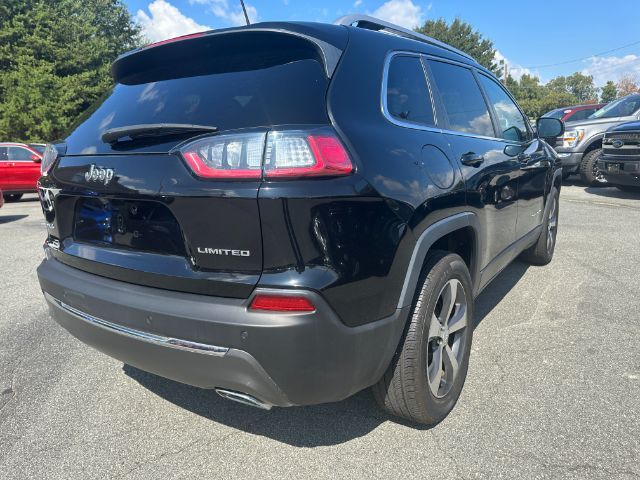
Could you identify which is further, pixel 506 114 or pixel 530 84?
pixel 530 84

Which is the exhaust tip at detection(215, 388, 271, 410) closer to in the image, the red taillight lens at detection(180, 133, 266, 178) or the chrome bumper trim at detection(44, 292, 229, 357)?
the chrome bumper trim at detection(44, 292, 229, 357)

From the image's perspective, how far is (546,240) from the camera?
460 cm

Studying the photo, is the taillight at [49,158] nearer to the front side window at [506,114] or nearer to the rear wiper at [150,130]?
the rear wiper at [150,130]

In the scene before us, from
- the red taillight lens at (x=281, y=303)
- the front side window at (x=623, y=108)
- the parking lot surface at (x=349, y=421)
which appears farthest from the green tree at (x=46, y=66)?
the red taillight lens at (x=281, y=303)

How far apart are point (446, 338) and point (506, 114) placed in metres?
2.16

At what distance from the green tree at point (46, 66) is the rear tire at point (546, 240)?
18653mm

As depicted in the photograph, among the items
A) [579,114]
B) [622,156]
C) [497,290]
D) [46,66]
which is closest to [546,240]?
[497,290]

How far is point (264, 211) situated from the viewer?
5.27 feet

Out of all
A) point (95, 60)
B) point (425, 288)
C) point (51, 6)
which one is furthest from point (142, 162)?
point (51, 6)

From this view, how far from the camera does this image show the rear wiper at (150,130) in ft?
5.88

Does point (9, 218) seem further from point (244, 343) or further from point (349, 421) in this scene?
point (244, 343)

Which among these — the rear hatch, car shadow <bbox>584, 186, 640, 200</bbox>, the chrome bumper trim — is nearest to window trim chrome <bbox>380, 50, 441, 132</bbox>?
the rear hatch

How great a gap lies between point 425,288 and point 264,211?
871 millimetres

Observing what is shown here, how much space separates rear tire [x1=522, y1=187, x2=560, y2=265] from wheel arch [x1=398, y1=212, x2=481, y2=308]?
213cm
